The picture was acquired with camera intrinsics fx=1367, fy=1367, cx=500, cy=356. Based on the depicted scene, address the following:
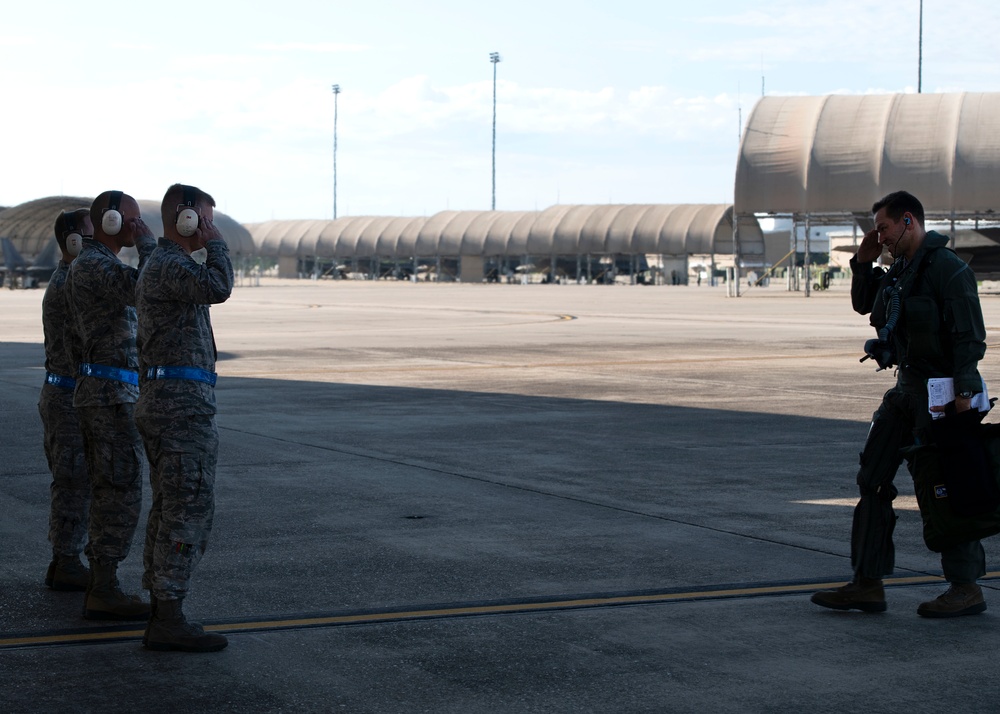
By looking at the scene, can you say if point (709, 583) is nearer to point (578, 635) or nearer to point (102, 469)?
point (578, 635)

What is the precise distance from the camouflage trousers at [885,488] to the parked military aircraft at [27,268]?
7480 centimetres

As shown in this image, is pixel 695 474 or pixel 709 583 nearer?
pixel 709 583

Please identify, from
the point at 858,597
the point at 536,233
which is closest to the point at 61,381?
the point at 858,597

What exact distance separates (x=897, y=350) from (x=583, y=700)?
2.70 metres

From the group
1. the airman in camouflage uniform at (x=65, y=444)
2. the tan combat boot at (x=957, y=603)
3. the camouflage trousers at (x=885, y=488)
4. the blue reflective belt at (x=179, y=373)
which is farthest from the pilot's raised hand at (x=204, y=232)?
the tan combat boot at (x=957, y=603)

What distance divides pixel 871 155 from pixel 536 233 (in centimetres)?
5049

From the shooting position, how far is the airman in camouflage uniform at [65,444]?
7262 millimetres

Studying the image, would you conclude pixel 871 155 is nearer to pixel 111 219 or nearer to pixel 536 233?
pixel 536 233

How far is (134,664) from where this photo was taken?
587 cm

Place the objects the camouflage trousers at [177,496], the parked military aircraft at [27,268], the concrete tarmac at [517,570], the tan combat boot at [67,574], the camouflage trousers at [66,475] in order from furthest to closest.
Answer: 1. the parked military aircraft at [27,268]
2. the camouflage trousers at [66,475]
3. the tan combat boot at [67,574]
4. the camouflage trousers at [177,496]
5. the concrete tarmac at [517,570]

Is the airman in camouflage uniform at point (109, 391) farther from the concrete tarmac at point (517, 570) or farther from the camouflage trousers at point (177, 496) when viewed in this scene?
the camouflage trousers at point (177, 496)

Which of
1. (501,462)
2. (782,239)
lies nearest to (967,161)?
(501,462)

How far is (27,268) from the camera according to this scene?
8006 cm

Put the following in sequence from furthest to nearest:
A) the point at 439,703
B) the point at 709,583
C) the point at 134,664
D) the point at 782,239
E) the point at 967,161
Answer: the point at 782,239 < the point at 967,161 < the point at 709,583 < the point at 134,664 < the point at 439,703
